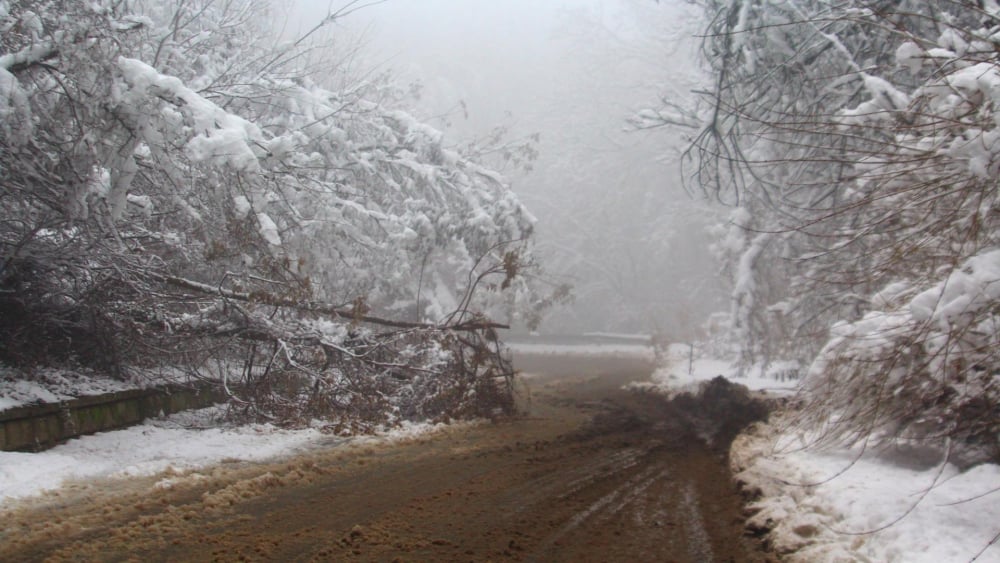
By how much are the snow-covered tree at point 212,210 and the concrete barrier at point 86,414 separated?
43 centimetres

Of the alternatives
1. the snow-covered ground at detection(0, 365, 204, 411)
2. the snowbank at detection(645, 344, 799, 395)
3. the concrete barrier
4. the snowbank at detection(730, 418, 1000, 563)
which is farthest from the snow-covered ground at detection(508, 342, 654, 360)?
the snowbank at detection(730, 418, 1000, 563)

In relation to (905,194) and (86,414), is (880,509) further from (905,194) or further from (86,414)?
(86,414)

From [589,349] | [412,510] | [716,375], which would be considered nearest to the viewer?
[412,510]

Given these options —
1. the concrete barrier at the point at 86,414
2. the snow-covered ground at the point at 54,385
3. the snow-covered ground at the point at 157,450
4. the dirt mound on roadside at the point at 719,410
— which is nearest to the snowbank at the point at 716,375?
the dirt mound on roadside at the point at 719,410

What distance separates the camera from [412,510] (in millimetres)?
5844

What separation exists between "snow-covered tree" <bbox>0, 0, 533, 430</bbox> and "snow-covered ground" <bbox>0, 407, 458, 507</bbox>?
0.57m

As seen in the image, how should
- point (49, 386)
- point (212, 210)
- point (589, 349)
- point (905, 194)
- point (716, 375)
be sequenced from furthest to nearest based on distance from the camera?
point (589, 349) → point (716, 375) → point (212, 210) → point (49, 386) → point (905, 194)

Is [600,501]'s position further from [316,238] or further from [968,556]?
[316,238]

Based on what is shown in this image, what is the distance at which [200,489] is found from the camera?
633cm

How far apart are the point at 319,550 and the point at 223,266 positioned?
545 centimetres

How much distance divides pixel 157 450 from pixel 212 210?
300 centimetres

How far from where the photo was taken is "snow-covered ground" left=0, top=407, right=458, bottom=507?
6035 mm

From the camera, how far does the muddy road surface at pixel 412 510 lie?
191 inches

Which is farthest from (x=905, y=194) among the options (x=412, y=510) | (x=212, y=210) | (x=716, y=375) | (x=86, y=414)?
(x=716, y=375)
